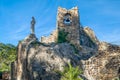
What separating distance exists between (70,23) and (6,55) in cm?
2201

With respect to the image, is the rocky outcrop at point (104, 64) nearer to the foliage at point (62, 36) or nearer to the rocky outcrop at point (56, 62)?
the rocky outcrop at point (56, 62)

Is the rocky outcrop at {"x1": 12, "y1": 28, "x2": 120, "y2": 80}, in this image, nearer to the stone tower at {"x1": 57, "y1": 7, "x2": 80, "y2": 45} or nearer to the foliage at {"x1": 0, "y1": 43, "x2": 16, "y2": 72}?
the stone tower at {"x1": 57, "y1": 7, "x2": 80, "y2": 45}

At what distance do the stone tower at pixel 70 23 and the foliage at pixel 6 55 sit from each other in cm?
1357

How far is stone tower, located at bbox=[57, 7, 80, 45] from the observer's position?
2584 inches

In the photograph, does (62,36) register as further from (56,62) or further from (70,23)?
(56,62)

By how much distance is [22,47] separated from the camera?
46031 mm

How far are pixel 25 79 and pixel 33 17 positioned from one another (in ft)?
43.8

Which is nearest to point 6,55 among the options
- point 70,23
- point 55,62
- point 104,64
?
point 70,23

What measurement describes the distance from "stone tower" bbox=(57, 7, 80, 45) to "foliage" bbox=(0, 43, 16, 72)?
44.5 ft

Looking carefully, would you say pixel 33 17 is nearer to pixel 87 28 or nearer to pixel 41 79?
pixel 41 79

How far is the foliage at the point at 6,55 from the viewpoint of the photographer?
7055cm

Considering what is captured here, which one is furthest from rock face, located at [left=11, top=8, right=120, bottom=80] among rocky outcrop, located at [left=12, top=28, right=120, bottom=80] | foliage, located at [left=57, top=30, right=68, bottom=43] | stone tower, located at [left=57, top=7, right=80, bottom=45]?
stone tower, located at [left=57, top=7, right=80, bottom=45]

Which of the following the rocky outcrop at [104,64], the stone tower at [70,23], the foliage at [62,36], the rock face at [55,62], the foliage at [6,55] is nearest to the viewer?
the rocky outcrop at [104,64]

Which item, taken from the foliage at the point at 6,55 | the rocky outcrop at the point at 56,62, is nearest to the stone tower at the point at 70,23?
the foliage at the point at 6,55
